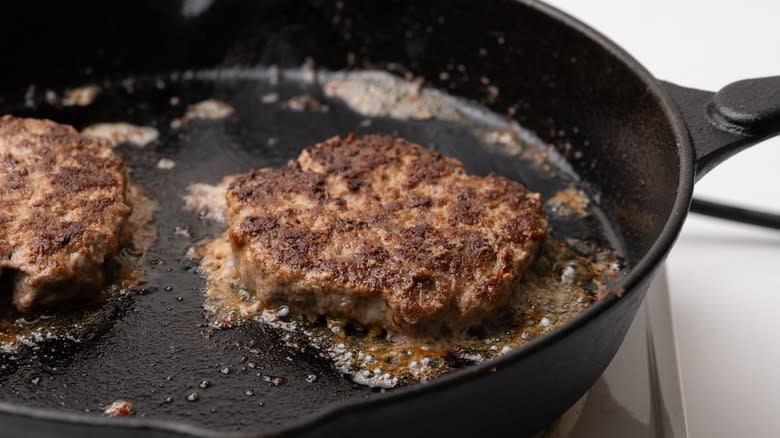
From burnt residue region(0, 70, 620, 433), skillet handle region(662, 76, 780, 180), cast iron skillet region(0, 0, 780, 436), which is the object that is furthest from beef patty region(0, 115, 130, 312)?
skillet handle region(662, 76, 780, 180)

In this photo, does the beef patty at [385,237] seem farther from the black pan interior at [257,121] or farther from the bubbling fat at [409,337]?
the black pan interior at [257,121]

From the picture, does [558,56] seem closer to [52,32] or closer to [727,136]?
[727,136]

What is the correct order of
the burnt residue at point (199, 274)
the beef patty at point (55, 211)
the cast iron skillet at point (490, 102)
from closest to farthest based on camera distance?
the cast iron skillet at point (490, 102)
the burnt residue at point (199, 274)
the beef patty at point (55, 211)

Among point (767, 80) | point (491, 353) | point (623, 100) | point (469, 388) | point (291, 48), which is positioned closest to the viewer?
point (469, 388)

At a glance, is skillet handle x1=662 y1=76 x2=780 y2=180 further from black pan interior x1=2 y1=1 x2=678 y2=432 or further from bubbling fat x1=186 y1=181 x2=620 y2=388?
bubbling fat x1=186 y1=181 x2=620 y2=388

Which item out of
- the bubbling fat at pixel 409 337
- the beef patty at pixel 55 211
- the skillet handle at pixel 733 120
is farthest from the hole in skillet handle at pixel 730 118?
the beef patty at pixel 55 211

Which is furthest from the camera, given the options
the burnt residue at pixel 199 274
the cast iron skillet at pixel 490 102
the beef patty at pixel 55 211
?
the beef patty at pixel 55 211

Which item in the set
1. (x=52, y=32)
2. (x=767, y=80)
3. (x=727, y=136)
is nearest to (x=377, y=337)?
(x=727, y=136)
